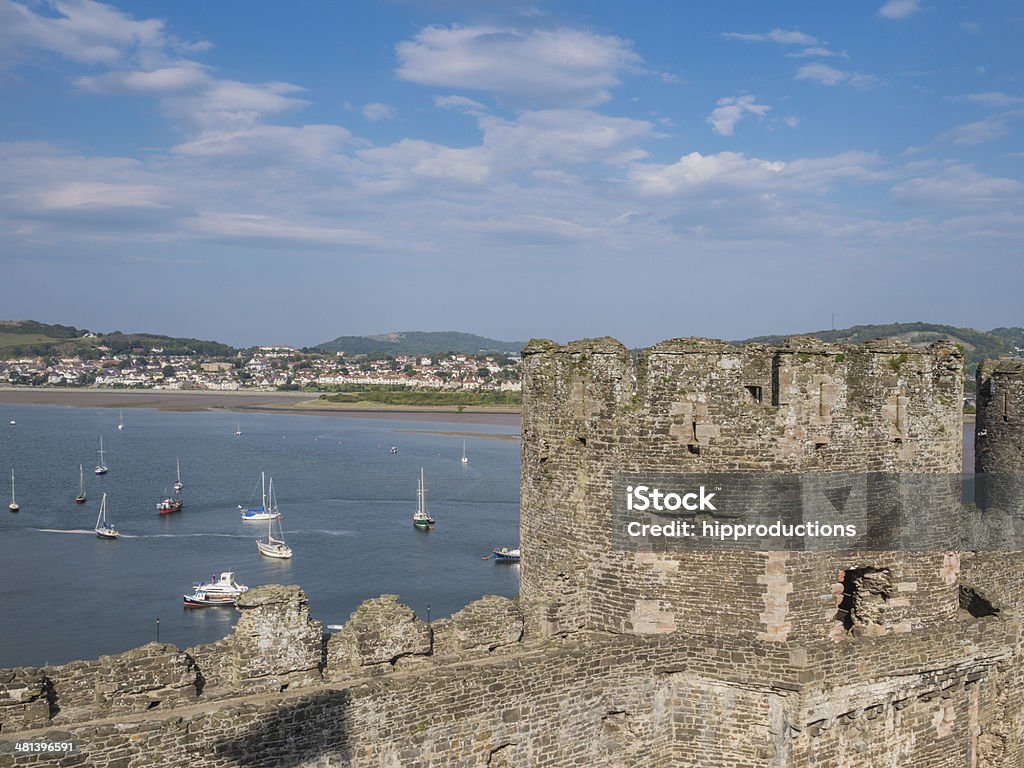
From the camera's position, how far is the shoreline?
432ft

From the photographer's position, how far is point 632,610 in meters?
9.55

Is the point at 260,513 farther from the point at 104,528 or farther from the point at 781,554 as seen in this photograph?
the point at 781,554

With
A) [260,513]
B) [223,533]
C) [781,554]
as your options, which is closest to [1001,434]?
[781,554]

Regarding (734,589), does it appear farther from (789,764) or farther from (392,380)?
(392,380)

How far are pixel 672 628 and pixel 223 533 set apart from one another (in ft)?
155

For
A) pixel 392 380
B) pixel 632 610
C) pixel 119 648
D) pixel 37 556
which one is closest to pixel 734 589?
pixel 632 610

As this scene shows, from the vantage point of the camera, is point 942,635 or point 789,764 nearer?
point 789,764

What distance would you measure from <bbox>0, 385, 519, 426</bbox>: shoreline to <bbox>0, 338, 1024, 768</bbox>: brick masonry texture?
349 ft

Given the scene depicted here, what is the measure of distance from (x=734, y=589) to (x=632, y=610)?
3.43 feet

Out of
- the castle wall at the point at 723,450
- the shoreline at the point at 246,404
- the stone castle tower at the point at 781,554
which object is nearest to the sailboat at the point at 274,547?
the stone castle tower at the point at 781,554

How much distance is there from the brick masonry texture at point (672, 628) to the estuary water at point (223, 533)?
79.4 ft

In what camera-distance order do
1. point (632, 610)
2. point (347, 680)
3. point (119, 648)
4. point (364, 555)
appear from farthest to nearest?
point (364, 555)
point (119, 648)
point (632, 610)
point (347, 680)

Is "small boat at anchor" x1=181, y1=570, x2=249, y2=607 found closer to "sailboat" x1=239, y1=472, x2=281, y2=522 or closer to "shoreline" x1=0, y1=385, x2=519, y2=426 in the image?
"sailboat" x1=239, y1=472, x2=281, y2=522

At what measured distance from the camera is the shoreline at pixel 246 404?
13162 centimetres
